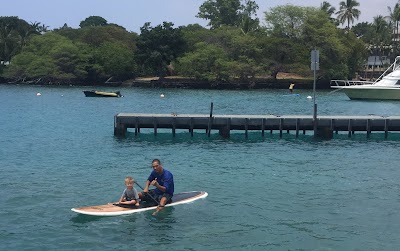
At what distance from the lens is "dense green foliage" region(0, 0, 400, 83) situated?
119 m

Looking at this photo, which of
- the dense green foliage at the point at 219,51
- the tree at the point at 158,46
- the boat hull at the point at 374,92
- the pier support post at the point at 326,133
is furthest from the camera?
the tree at the point at 158,46

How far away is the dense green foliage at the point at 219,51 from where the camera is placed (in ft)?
389

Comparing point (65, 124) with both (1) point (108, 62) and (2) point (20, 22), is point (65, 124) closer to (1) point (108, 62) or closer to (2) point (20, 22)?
(1) point (108, 62)

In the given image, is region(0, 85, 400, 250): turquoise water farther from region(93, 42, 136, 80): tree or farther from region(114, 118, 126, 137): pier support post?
region(93, 42, 136, 80): tree

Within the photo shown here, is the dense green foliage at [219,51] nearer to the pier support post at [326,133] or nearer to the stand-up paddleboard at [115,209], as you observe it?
the pier support post at [326,133]

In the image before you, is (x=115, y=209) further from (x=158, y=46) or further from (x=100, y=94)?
(x=158, y=46)

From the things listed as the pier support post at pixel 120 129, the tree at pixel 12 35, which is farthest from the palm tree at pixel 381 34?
the pier support post at pixel 120 129

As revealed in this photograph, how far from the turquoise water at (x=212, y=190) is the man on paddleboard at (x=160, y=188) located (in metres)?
0.51

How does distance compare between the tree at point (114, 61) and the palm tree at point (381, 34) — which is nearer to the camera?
the tree at point (114, 61)

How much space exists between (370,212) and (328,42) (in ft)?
324

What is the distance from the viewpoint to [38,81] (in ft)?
429

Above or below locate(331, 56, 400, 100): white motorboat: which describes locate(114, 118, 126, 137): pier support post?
below

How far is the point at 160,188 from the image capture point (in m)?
19.2

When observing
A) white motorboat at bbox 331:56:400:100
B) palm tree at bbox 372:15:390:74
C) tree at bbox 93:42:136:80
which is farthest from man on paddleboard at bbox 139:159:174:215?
palm tree at bbox 372:15:390:74
